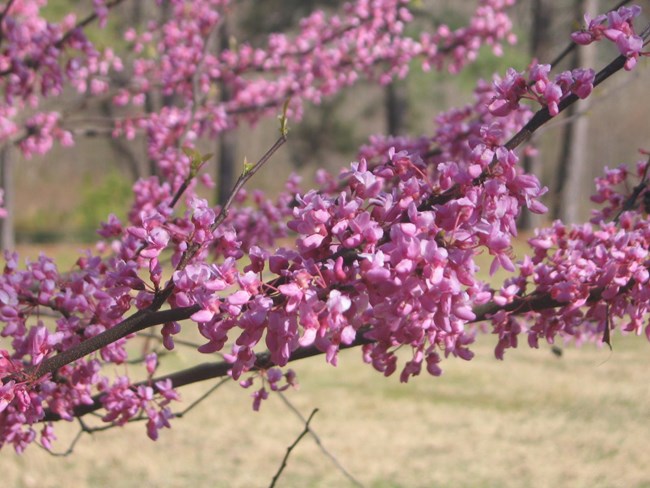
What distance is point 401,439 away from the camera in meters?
5.12

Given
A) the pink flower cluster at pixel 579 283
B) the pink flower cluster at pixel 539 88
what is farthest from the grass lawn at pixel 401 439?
the pink flower cluster at pixel 539 88

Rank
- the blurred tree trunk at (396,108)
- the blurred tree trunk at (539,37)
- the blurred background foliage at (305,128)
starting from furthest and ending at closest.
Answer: the blurred tree trunk at (396,108) → the blurred background foliage at (305,128) → the blurred tree trunk at (539,37)

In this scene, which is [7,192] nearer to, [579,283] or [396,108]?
[396,108]

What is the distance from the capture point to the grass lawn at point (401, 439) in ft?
14.4

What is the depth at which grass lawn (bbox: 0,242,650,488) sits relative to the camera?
4.40 meters

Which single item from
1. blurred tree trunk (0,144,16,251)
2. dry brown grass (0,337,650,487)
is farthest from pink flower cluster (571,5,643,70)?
blurred tree trunk (0,144,16,251)

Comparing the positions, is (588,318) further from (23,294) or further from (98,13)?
(98,13)

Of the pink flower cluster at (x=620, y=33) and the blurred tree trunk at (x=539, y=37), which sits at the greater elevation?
the blurred tree trunk at (x=539, y=37)

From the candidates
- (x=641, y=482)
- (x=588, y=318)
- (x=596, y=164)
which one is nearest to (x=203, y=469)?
(x=641, y=482)

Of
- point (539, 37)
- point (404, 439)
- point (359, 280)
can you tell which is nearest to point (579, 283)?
point (359, 280)

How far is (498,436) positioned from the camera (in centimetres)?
516

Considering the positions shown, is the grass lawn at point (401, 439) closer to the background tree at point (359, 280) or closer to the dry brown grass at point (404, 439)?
the dry brown grass at point (404, 439)

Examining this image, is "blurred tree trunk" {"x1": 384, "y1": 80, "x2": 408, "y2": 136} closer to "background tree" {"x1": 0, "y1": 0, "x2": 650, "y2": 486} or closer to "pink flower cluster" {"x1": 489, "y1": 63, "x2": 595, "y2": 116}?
"background tree" {"x1": 0, "y1": 0, "x2": 650, "y2": 486}

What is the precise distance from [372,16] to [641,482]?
357 cm
